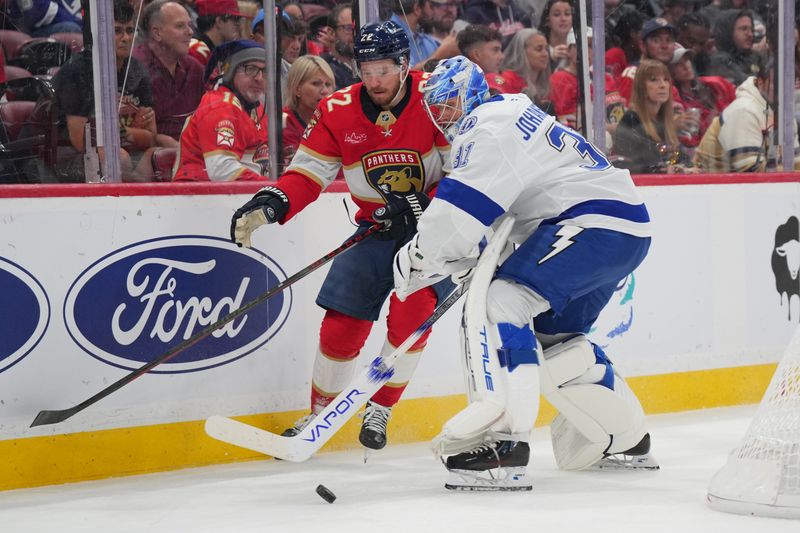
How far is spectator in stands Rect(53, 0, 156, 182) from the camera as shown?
10.9ft

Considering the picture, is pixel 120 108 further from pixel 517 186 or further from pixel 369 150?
pixel 517 186

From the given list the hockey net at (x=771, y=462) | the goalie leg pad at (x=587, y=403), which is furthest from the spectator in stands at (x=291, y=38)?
the hockey net at (x=771, y=462)

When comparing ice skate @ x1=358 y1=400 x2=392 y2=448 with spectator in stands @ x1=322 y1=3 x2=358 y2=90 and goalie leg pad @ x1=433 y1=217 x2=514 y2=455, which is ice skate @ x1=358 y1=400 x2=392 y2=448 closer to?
goalie leg pad @ x1=433 y1=217 x2=514 y2=455

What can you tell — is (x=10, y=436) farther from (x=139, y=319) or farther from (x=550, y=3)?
(x=550, y=3)

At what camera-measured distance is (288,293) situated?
3.51 meters

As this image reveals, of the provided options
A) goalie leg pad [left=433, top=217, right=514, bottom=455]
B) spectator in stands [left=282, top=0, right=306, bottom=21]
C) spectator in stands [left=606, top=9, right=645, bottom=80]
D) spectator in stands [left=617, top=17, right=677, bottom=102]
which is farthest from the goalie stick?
spectator in stands [left=617, top=17, right=677, bottom=102]

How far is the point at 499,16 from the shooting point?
4.40 metres

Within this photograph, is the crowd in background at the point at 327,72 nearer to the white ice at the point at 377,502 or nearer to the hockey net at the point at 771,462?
the white ice at the point at 377,502

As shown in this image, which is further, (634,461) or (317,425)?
(634,461)

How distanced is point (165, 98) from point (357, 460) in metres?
1.22

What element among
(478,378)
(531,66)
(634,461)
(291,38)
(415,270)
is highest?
(291,38)

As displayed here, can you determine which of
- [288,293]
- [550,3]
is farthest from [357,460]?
[550,3]

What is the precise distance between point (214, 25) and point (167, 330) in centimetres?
102

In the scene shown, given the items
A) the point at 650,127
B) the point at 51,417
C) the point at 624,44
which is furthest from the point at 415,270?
the point at 624,44
